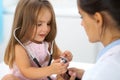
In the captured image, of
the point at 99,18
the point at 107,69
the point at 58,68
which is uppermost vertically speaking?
the point at 99,18

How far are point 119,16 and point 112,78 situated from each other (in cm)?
18

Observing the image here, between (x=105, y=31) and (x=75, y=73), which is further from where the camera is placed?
(x=75, y=73)

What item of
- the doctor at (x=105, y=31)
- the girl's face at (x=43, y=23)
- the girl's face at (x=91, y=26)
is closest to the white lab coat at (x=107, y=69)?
the doctor at (x=105, y=31)

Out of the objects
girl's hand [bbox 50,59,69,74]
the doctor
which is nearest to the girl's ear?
the doctor

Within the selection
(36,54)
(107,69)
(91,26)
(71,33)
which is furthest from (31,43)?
(71,33)

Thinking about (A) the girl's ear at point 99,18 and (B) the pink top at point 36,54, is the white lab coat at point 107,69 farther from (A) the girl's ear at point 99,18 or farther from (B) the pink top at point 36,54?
(B) the pink top at point 36,54

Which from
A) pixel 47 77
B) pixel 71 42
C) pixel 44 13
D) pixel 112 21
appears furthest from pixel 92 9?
pixel 71 42

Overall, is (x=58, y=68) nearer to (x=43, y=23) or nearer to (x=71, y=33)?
(x=43, y=23)

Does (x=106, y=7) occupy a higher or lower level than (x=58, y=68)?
higher

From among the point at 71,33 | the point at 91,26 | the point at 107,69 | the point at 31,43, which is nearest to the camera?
the point at 107,69

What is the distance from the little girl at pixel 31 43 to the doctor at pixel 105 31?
418mm

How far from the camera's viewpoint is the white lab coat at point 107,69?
28.7 inches

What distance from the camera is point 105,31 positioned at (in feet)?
2.65

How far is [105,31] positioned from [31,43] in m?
0.60
